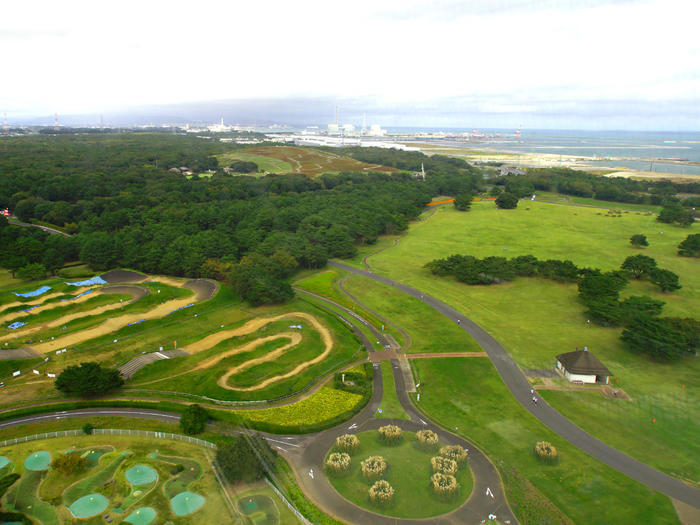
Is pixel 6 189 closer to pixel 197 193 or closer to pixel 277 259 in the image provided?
pixel 197 193

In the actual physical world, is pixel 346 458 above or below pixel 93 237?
below

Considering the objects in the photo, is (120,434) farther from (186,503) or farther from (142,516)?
(186,503)

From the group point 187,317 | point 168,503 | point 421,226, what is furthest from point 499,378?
point 421,226

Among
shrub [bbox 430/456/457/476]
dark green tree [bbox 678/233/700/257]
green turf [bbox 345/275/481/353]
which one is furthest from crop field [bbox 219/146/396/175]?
shrub [bbox 430/456/457/476]

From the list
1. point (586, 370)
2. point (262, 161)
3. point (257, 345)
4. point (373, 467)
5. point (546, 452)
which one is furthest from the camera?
point (262, 161)

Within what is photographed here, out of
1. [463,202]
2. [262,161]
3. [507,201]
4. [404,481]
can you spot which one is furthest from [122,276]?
[262,161]
